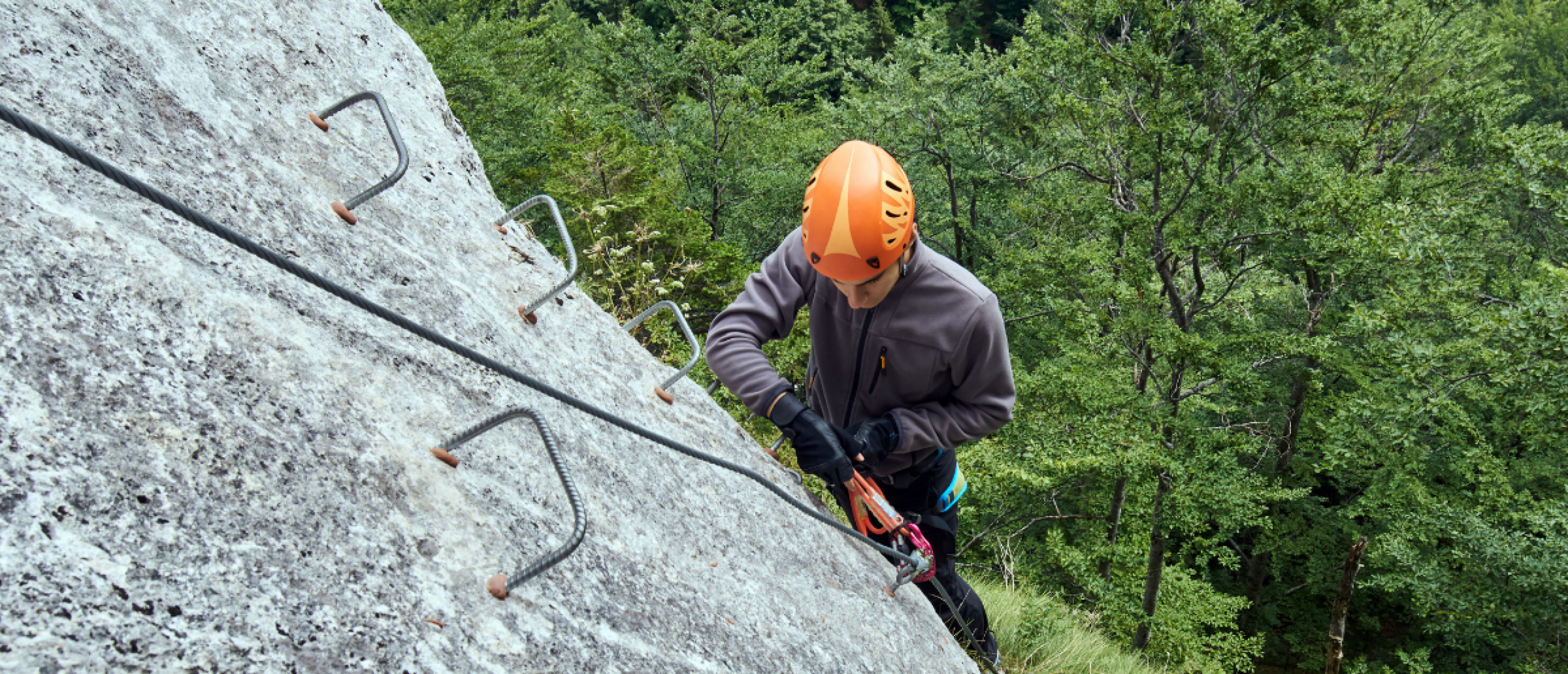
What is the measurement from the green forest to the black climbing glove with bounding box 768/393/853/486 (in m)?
1.81

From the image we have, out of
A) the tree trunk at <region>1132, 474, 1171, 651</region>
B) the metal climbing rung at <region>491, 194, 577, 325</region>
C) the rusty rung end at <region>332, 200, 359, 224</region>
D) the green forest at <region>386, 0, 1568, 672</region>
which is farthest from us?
the tree trunk at <region>1132, 474, 1171, 651</region>

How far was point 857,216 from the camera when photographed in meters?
2.52

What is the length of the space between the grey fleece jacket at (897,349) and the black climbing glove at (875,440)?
32 mm

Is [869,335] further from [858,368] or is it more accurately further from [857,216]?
[857,216]

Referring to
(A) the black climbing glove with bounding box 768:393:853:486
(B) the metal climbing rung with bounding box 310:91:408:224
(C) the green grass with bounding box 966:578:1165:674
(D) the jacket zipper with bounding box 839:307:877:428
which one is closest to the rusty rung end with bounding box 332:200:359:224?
(B) the metal climbing rung with bounding box 310:91:408:224

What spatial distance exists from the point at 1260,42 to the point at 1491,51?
867 centimetres

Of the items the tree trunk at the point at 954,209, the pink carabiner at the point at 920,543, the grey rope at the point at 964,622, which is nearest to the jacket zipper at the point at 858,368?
the pink carabiner at the point at 920,543

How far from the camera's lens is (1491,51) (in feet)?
46.6

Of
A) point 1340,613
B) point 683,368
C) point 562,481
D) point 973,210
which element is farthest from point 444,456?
point 973,210

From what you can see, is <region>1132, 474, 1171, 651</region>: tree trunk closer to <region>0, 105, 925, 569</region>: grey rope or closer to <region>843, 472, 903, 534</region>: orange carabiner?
<region>843, 472, 903, 534</region>: orange carabiner

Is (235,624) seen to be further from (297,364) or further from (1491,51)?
(1491,51)

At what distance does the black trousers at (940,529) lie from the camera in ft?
10.5

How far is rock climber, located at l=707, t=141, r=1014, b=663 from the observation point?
8.49ft

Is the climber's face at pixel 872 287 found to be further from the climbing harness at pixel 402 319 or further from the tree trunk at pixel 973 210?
the tree trunk at pixel 973 210
